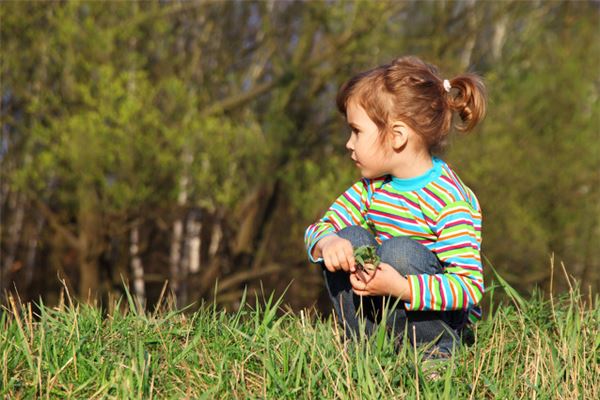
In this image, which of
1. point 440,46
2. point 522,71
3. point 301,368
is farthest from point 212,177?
point 301,368

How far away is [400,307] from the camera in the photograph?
2711 millimetres

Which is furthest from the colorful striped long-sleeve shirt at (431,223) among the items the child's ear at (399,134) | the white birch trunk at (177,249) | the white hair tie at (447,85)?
the white birch trunk at (177,249)

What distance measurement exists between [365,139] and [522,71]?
10860 mm

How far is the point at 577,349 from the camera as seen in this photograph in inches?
101

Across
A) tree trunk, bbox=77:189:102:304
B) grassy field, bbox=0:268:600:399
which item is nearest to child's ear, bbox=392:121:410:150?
grassy field, bbox=0:268:600:399

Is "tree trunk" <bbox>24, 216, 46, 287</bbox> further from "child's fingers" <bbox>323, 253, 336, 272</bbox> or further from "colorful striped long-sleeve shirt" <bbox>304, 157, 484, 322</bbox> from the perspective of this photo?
"child's fingers" <bbox>323, 253, 336, 272</bbox>

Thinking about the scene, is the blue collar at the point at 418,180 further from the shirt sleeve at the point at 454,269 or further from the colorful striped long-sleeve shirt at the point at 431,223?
the shirt sleeve at the point at 454,269

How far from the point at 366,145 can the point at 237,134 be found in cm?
736

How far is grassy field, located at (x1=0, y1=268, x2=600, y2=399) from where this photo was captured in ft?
7.37

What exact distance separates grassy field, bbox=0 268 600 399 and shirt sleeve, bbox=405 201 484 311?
158 millimetres

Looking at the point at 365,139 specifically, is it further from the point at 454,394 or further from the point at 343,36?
the point at 343,36

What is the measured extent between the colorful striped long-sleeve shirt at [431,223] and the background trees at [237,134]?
652 centimetres

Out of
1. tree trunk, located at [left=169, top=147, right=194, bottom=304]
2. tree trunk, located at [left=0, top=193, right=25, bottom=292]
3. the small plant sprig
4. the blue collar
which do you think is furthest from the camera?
tree trunk, located at [left=0, top=193, right=25, bottom=292]

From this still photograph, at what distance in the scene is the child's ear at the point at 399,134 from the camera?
2885mm
